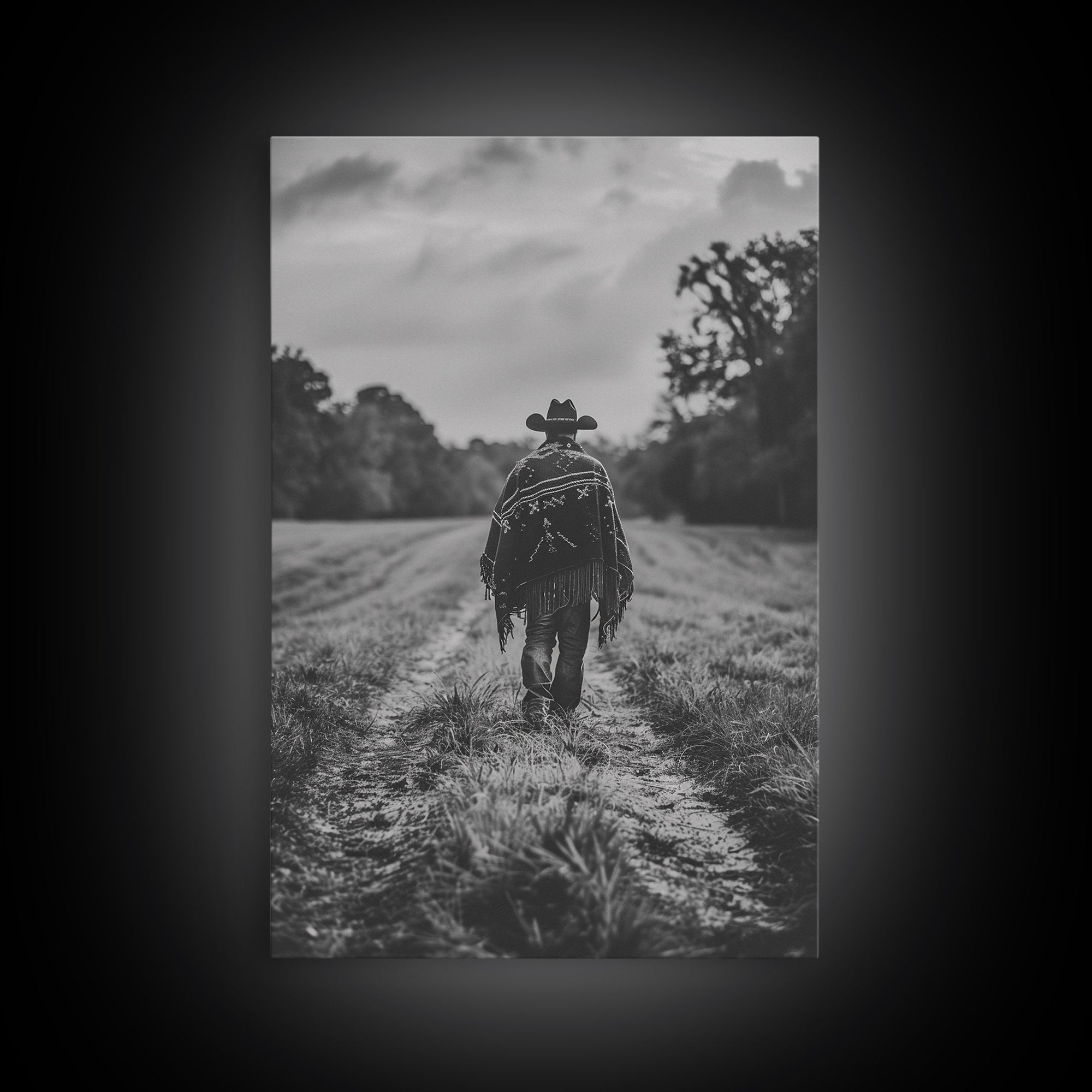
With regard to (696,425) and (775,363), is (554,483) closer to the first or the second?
(696,425)

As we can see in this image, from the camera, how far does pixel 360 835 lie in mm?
2715

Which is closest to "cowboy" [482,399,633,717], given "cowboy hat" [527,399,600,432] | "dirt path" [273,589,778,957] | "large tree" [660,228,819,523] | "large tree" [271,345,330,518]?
"cowboy hat" [527,399,600,432]

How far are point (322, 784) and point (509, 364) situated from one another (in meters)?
1.38

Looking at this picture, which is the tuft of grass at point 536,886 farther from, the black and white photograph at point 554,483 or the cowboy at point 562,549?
the cowboy at point 562,549

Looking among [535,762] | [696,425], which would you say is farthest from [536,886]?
[696,425]

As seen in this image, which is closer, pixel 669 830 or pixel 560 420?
pixel 669 830

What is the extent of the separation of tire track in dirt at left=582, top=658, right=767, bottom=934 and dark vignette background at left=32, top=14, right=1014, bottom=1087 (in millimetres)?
359

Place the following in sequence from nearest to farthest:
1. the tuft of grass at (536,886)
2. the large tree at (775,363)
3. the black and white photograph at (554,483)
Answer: the tuft of grass at (536,886), the black and white photograph at (554,483), the large tree at (775,363)

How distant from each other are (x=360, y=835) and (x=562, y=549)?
103 cm
